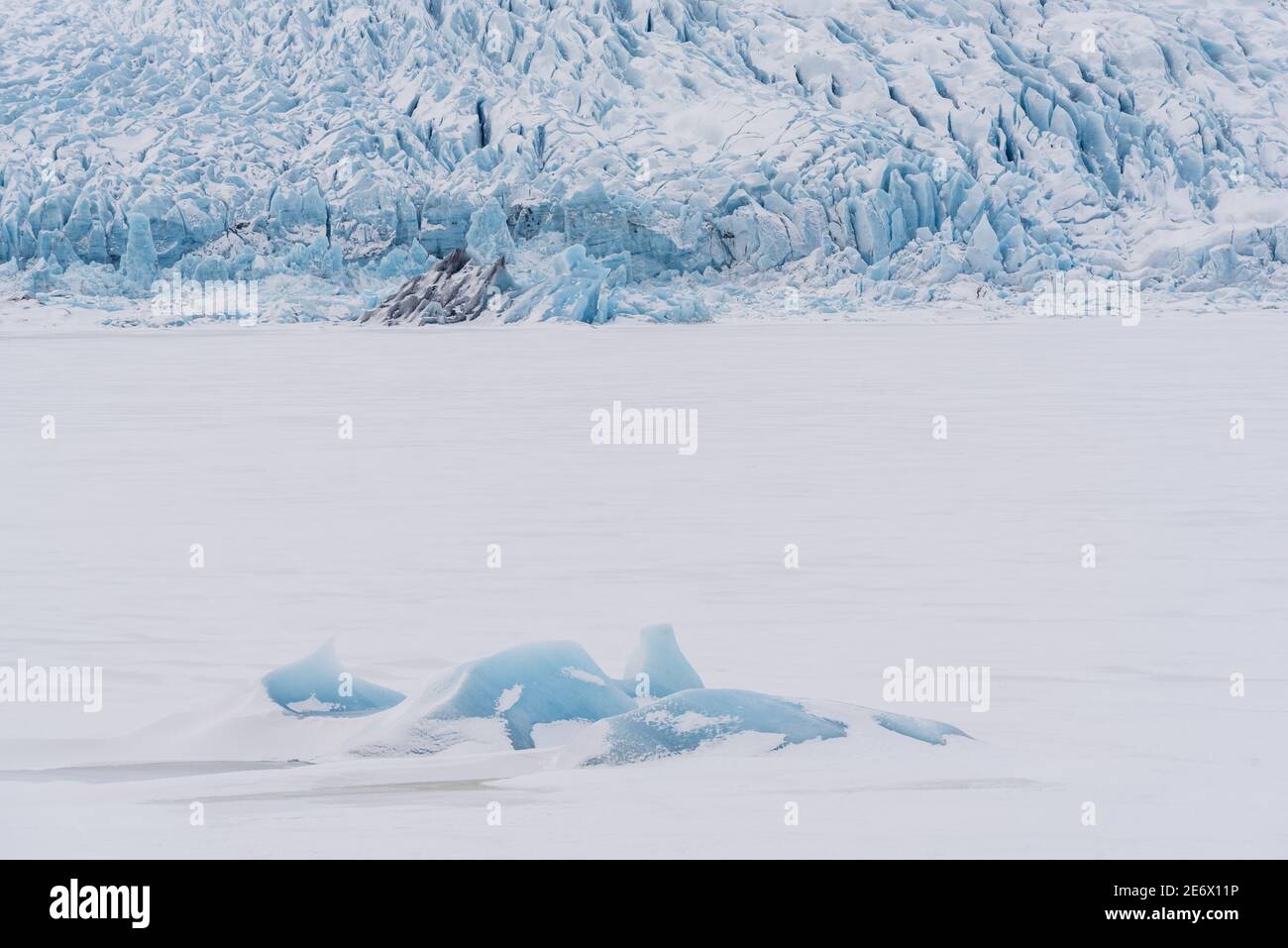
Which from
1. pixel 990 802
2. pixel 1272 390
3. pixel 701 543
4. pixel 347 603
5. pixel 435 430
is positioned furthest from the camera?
pixel 1272 390

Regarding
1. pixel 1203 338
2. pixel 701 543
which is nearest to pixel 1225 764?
pixel 701 543

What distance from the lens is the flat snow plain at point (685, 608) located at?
3.47 m

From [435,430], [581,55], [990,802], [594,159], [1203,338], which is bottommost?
[990,802]

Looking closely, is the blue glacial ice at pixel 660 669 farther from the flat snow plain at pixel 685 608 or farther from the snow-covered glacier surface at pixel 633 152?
the snow-covered glacier surface at pixel 633 152

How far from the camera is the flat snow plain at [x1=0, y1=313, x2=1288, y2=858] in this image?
11.4 ft

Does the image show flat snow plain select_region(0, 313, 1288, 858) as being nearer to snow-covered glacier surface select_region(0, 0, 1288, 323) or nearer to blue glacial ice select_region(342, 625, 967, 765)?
blue glacial ice select_region(342, 625, 967, 765)

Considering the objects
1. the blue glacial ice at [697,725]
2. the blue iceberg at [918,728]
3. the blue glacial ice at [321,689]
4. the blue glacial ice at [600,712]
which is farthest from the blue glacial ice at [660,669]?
the blue glacial ice at [321,689]

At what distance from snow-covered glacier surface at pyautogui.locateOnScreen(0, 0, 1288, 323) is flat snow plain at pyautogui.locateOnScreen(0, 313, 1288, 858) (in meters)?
30.2

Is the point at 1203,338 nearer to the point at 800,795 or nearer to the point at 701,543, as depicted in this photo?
the point at 701,543

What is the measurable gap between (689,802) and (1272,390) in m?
16.0

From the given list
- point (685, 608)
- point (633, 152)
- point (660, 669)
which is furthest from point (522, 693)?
point (633, 152)

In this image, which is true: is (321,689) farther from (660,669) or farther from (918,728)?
(918,728)

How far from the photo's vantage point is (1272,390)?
17.9 metres

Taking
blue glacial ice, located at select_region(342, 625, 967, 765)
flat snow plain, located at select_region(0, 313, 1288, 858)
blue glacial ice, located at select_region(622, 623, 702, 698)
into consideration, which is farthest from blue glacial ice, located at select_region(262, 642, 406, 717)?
blue glacial ice, located at select_region(622, 623, 702, 698)
